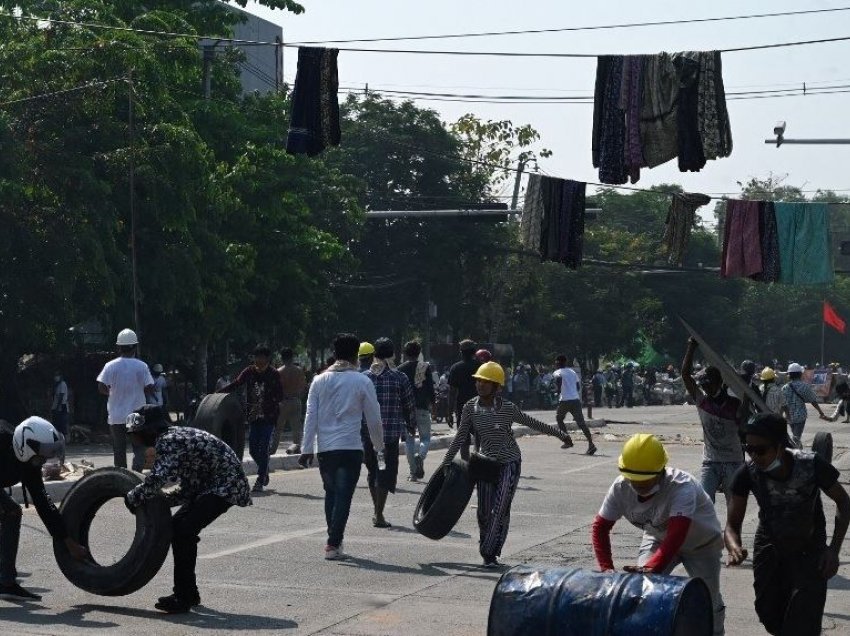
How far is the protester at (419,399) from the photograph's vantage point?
1853 centimetres

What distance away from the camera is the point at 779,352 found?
107 m

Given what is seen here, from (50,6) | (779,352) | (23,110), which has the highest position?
(50,6)

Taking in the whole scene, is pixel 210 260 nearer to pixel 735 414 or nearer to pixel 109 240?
pixel 109 240

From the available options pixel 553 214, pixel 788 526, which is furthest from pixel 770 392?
pixel 788 526

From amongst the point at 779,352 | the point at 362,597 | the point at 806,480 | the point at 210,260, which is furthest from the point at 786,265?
the point at 779,352

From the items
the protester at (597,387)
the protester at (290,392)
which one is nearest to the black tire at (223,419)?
the protester at (290,392)

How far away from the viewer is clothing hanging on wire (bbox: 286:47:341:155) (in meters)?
19.2

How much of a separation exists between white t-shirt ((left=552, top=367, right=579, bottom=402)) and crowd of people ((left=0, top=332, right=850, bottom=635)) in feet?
35.4

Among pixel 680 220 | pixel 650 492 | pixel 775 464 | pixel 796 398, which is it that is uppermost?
pixel 680 220

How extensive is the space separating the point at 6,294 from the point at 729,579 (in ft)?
61.9

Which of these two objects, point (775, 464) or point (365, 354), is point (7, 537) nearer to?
point (775, 464)

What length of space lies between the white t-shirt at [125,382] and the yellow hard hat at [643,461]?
1059 centimetres

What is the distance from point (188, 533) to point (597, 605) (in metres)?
4.13

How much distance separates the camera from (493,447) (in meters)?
11.5
